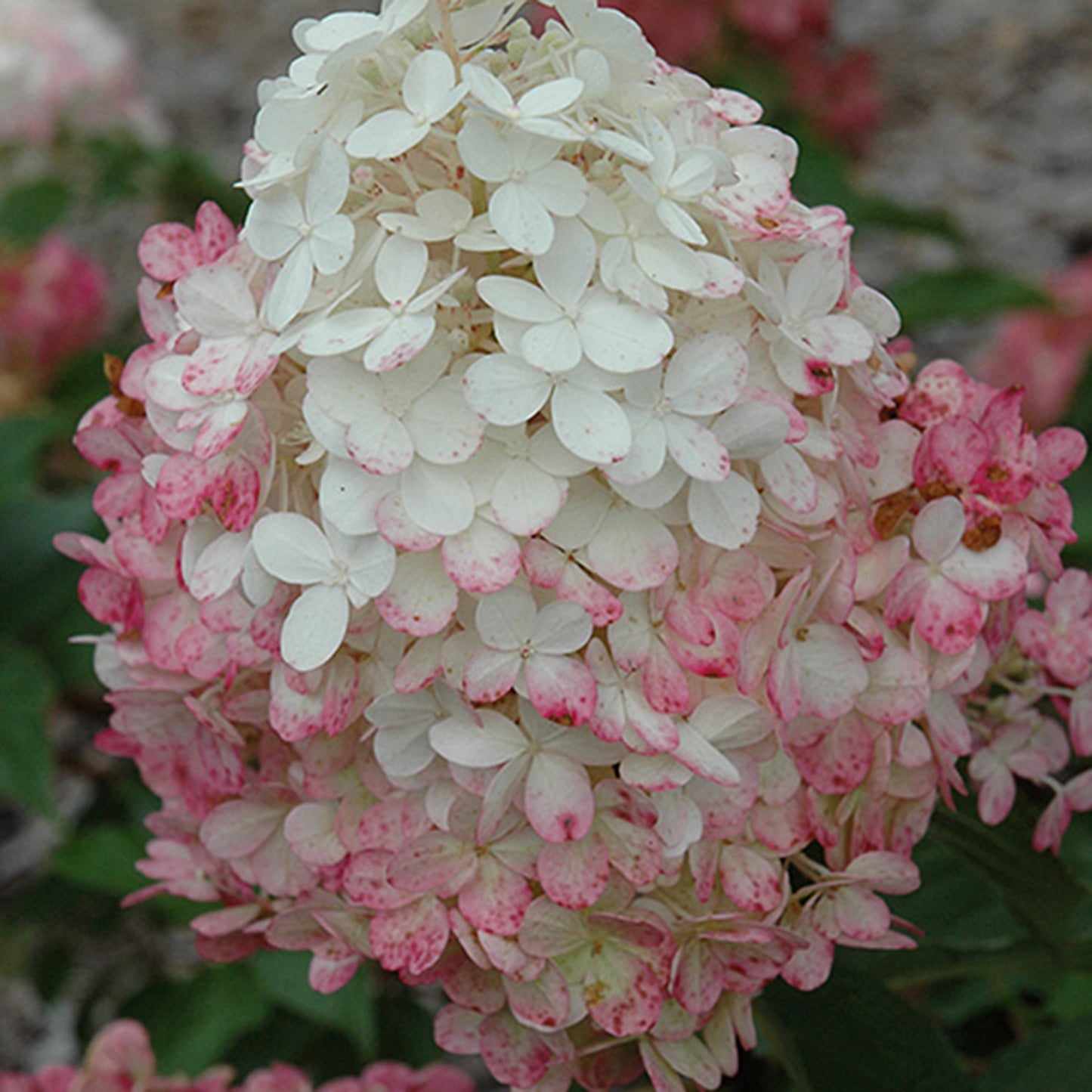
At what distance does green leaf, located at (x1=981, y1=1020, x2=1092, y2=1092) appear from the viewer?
717 millimetres

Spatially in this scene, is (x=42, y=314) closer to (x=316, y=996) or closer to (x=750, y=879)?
(x=316, y=996)

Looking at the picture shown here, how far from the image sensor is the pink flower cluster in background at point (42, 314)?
169 centimetres

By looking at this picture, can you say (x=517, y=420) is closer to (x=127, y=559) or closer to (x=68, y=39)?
(x=127, y=559)

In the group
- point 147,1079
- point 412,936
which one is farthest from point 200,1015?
point 412,936

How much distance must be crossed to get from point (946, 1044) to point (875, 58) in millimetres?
2430

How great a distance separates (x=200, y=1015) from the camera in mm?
1187

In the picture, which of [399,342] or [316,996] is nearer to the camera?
[399,342]

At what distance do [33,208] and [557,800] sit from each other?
1555mm

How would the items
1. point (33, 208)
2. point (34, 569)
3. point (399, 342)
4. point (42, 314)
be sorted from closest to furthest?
1. point (399, 342)
2. point (34, 569)
3. point (42, 314)
4. point (33, 208)

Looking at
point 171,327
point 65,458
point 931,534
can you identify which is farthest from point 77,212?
point 931,534

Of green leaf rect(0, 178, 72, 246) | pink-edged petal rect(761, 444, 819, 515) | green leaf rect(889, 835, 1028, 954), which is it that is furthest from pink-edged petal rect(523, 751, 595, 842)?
green leaf rect(0, 178, 72, 246)

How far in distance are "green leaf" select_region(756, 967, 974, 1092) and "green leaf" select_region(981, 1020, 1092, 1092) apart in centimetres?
11

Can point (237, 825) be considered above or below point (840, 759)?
below

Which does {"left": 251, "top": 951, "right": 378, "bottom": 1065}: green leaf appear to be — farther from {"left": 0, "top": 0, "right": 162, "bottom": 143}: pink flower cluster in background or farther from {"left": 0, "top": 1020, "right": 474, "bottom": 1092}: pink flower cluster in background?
{"left": 0, "top": 0, "right": 162, "bottom": 143}: pink flower cluster in background
